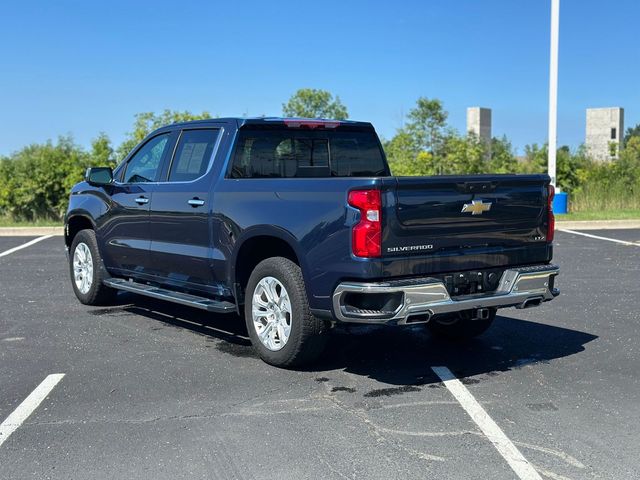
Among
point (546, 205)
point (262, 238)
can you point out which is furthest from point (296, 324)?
point (546, 205)

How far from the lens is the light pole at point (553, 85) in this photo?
68.4ft

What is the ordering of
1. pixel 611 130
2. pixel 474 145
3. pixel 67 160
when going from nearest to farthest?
pixel 67 160 → pixel 474 145 → pixel 611 130

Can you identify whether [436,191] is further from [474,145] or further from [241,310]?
[474,145]

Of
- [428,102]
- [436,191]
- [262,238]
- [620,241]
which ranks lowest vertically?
[620,241]

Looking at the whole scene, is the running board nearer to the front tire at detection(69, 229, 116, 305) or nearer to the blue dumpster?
the front tire at detection(69, 229, 116, 305)

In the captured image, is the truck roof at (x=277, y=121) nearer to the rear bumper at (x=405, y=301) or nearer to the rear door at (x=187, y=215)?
the rear door at (x=187, y=215)

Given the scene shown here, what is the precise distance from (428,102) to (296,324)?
81.0 ft

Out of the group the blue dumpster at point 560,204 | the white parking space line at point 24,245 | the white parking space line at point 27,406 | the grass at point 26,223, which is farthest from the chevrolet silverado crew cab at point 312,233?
the blue dumpster at point 560,204

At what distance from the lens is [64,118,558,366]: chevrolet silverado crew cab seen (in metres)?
5.15

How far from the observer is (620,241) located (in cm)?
1516

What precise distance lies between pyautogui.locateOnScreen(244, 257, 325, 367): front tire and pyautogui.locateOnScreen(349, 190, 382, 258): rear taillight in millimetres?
716

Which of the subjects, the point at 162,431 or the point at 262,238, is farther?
the point at 262,238

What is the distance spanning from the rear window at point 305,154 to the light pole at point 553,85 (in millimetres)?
14580

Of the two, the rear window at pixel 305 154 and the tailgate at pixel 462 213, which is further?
the rear window at pixel 305 154
